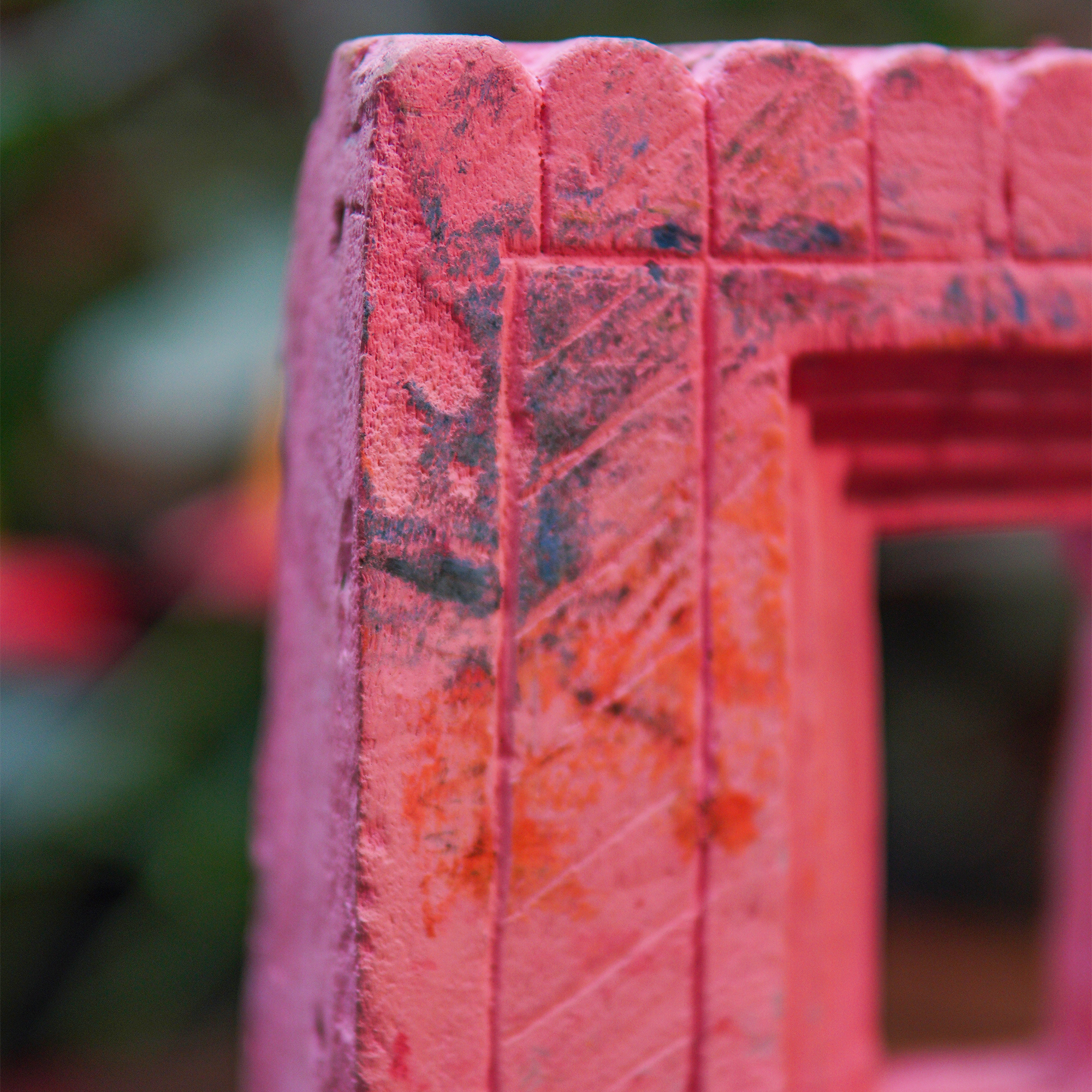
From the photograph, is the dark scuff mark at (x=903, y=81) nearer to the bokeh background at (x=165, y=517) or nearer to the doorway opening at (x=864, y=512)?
the doorway opening at (x=864, y=512)

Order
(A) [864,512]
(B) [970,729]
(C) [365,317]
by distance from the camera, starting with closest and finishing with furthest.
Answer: (C) [365,317], (A) [864,512], (B) [970,729]

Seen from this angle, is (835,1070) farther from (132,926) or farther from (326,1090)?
(132,926)

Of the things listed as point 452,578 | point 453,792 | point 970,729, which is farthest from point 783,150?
point 970,729

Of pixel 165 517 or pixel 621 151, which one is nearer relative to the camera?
pixel 621 151

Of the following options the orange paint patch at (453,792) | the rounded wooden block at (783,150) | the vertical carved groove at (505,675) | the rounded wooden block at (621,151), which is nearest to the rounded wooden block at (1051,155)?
the rounded wooden block at (783,150)

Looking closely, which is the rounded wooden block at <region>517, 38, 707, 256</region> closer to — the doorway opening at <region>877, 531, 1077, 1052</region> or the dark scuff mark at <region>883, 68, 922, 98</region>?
the dark scuff mark at <region>883, 68, 922, 98</region>

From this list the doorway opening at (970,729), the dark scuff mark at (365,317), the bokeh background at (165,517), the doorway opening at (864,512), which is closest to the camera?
the dark scuff mark at (365,317)

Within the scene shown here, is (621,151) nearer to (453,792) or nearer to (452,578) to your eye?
(452,578)
